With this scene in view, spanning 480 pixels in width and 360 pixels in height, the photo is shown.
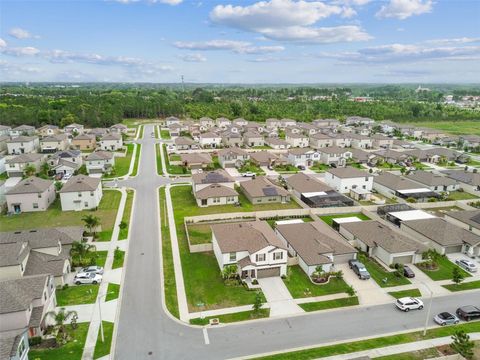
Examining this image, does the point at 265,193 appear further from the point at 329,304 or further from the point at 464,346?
Answer: the point at 464,346

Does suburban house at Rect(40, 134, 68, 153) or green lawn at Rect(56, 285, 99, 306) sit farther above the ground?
suburban house at Rect(40, 134, 68, 153)

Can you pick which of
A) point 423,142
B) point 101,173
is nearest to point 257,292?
point 101,173

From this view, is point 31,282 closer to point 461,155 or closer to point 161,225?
point 161,225

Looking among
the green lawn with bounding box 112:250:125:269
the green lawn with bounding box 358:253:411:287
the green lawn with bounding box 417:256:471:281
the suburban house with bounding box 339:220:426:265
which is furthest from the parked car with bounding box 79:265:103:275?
the green lawn with bounding box 417:256:471:281

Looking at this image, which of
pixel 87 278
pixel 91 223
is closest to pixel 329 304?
pixel 87 278

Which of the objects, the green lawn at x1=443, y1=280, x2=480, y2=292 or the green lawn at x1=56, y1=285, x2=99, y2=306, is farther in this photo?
the green lawn at x1=443, y1=280, x2=480, y2=292

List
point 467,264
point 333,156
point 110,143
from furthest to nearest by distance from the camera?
point 110,143 → point 333,156 → point 467,264

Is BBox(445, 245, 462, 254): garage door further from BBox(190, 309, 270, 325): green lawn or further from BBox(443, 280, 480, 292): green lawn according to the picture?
BBox(190, 309, 270, 325): green lawn
